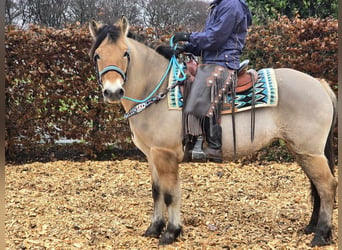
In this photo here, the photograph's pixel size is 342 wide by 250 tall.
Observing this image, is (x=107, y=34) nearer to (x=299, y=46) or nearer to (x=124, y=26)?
(x=124, y=26)

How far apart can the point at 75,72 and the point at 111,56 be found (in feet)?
12.9

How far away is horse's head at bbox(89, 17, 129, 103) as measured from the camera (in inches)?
120

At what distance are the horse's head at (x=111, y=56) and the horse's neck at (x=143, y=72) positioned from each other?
17 cm

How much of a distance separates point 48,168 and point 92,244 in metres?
3.31

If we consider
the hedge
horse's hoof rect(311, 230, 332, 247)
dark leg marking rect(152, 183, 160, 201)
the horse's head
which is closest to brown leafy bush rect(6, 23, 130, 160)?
the hedge

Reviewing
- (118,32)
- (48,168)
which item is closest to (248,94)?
(118,32)

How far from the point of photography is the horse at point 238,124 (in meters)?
3.39

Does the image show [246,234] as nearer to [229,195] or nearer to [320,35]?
[229,195]

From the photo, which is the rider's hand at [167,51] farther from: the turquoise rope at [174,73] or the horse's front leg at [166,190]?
the horse's front leg at [166,190]

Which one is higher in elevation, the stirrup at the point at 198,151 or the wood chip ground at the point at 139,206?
the stirrup at the point at 198,151

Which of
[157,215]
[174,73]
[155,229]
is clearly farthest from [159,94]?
[155,229]

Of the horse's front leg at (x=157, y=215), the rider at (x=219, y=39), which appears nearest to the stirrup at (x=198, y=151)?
the rider at (x=219, y=39)

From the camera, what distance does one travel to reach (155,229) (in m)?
3.81

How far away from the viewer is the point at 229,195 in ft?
17.1
